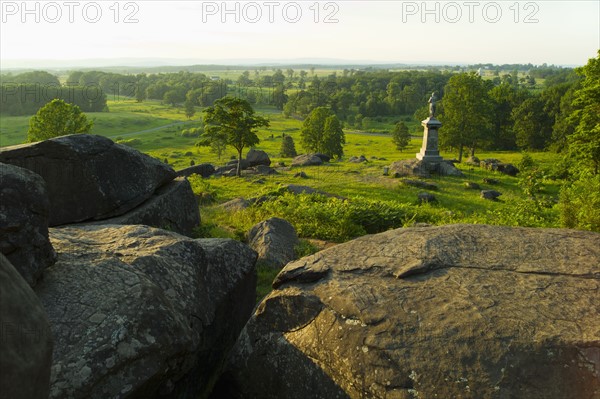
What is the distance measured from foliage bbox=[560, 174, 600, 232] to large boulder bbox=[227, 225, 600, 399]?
5604mm

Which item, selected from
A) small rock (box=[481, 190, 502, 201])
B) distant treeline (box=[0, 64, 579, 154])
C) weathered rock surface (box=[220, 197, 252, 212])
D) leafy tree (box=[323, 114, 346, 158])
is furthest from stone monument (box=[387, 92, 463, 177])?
leafy tree (box=[323, 114, 346, 158])

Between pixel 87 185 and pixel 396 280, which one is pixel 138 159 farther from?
pixel 396 280

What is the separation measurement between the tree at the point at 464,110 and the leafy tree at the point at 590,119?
2202 cm

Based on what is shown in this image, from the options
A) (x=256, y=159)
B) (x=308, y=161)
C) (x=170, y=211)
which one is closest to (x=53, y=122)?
(x=256, y=159)

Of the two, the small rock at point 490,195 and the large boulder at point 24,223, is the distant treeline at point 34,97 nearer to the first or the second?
the small rock at point 490,195

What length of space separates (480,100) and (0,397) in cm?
6102

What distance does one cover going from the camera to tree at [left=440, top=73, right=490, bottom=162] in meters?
56.8

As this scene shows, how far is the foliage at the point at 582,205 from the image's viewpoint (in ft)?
41.5

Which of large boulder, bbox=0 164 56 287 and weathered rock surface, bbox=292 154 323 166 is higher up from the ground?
large boulder, bbox=0 164 56 287

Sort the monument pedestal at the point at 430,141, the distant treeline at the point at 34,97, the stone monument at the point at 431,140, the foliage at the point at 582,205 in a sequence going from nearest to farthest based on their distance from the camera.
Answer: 1. the foliage at the point at 582,205
2. the monument pedestal at the point at 430,141
3. the stone monument at the point at 431,140
4. the distant treeline at the point at 34,97

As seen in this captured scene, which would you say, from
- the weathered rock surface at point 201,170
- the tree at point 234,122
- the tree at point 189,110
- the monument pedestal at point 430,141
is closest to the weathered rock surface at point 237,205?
the weathered rock surface at point 201,170

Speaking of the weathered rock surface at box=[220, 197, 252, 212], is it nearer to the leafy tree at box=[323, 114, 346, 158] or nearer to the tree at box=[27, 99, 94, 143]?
the tree at box=[27, 99, 94, 143]

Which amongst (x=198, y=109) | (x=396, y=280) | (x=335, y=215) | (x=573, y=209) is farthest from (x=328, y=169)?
(x=198, y=109)

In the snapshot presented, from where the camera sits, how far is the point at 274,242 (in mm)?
13484
